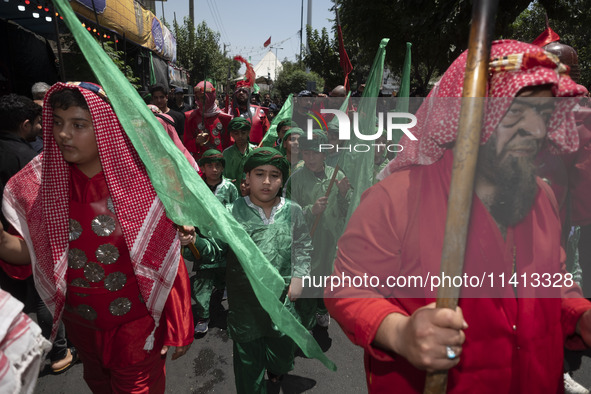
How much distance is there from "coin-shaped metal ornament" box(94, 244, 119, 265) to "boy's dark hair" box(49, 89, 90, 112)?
0.62 meters

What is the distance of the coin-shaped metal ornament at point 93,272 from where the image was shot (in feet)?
5.40

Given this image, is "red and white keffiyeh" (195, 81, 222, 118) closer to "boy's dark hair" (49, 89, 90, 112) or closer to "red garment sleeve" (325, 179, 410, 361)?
"boy's dark hair" (49, 89, 90, 112)

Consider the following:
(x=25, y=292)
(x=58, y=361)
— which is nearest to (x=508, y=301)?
(x=25, y=292)

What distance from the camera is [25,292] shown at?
8.06ft

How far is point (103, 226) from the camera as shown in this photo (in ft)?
5.38

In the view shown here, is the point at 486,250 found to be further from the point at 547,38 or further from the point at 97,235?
the point at 547,38

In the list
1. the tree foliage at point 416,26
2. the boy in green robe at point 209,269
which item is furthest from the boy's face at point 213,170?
the tree foliage at point 416,26

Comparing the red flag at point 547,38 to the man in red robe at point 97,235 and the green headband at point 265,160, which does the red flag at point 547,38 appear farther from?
the man in red robe at point 97,235

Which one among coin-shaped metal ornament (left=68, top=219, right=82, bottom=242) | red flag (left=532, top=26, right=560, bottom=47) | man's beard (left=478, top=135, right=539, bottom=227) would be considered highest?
red flag (left=532, top=26, right=560, bottom=47)

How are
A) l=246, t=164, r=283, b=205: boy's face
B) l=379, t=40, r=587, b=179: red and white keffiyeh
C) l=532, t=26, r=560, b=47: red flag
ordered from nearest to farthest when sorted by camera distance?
1. l=379, t=40, r=587, b=179: red and white keffiyeh
2. l=246, t=164, r=283, b=205: boy's face
3. l=532, t=26, r=560, b=47: red flag

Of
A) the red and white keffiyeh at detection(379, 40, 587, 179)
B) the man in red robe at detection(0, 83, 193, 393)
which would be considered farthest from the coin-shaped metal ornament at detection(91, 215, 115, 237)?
the red and white keffiyeh at detection(379, 40, 587, 179)

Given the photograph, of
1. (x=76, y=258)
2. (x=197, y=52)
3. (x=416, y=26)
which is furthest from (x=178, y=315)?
(x=197, y=52)

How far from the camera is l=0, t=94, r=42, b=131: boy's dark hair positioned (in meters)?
2.75

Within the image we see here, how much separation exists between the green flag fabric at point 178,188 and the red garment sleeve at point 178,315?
411mm
